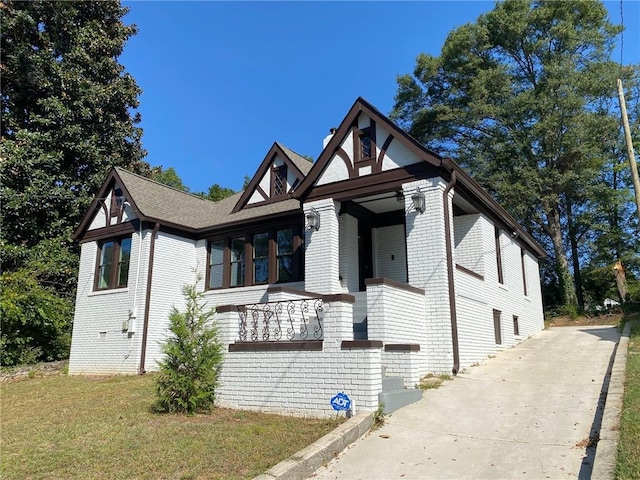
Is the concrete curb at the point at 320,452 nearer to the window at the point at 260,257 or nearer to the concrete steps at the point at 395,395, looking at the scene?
the concrete steps at the point at 395,395

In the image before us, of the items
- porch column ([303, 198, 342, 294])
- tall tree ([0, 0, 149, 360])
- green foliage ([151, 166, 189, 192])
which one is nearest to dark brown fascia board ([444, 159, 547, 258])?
porch column ([303, 198, 342, 294])

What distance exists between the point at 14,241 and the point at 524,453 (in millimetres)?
21648

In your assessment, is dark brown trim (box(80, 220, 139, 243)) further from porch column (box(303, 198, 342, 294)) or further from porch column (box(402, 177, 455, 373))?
porch column (box(402, 177, 455, 373))

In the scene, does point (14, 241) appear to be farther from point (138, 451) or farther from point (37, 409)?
point (138, 451)

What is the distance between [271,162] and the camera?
15383 mm

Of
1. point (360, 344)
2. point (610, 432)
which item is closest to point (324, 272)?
point (360, 344)

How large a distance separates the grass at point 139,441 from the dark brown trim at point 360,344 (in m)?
1.09

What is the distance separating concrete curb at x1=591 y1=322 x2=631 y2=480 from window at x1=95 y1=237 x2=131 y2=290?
13.2 metres

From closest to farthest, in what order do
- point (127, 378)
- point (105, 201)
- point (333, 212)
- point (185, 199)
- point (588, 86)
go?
point (333, 212) < point (127, 378) < point (105, 201) < point (185, 199) < point (588, 86)

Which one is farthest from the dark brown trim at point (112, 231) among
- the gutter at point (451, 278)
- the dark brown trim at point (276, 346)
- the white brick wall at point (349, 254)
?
the gutter at point (451, 278)

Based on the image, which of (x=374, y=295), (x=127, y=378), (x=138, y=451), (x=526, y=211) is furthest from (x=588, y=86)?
(x=138, y=451)

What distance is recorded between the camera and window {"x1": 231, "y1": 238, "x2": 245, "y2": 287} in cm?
1476

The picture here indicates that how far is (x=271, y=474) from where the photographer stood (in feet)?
14.4

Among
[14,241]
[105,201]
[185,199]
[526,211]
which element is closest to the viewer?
[105,201]
